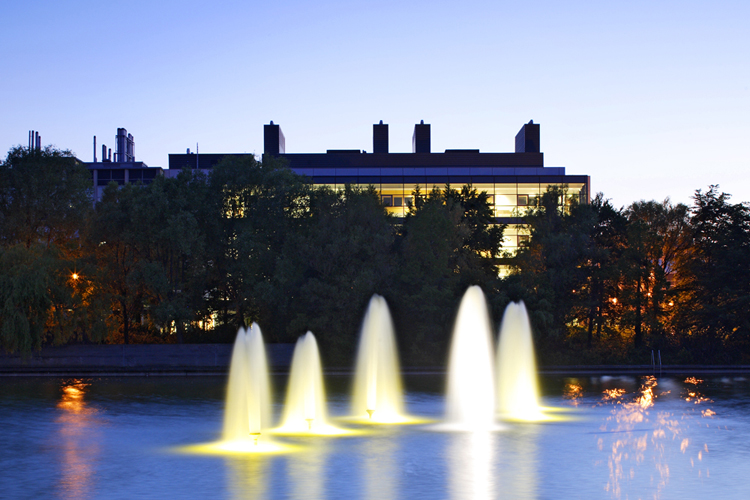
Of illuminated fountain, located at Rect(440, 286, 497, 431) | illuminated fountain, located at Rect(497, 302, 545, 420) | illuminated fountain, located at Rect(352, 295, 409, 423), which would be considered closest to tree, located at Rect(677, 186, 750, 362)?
illuminated fountain, located at Rect(497, 302, 545, 420)

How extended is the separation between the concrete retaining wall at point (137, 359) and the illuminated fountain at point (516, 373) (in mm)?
15702

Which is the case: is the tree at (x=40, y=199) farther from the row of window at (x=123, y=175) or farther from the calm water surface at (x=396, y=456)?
the row of window at (x=123, y=175)

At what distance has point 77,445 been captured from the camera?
67.8 feet

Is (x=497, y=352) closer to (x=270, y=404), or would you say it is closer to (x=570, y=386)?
(x=570, y=386)

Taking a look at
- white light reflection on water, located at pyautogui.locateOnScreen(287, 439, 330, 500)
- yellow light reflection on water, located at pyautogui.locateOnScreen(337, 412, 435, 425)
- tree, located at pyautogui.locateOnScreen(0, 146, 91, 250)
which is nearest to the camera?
white light reflection on water, located at pyautogui.locateOnScreen(287, 439, 330, 500)

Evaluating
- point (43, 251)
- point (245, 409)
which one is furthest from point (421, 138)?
point (245, 409)

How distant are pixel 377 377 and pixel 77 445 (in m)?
16.5

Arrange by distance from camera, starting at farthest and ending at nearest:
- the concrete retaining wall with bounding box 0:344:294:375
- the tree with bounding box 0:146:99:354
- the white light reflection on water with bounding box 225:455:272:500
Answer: the concrete retaining wall with bounding box 0:344:294:375
the tree with bounding box 0:146:99:354
the white light reflection on water with bounding box 225:455:272:500

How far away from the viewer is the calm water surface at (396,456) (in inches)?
604

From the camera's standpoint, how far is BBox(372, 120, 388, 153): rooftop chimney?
94.2 meters

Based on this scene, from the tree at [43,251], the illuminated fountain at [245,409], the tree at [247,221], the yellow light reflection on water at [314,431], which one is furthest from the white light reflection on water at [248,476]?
the tree at [247,221]

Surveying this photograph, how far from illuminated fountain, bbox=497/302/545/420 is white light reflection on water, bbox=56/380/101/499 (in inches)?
561

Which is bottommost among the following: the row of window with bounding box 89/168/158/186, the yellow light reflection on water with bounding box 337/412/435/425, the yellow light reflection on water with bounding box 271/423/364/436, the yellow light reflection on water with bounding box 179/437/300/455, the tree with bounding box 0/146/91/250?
→ the yellow light reflection on water with bounding box 337/412/435/425

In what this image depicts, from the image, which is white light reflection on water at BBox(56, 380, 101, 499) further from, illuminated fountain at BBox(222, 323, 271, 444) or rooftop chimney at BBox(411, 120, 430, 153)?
rooftop chimney at BBox(411, 120, 430, 153)
